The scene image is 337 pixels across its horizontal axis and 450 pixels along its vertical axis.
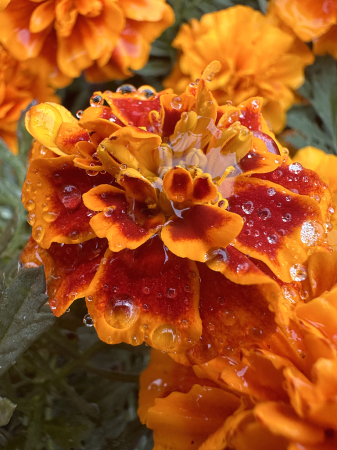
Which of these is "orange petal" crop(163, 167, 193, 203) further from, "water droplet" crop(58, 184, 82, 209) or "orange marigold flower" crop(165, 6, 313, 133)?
"orange marigold flower" crop(165, 6, 313, 133)

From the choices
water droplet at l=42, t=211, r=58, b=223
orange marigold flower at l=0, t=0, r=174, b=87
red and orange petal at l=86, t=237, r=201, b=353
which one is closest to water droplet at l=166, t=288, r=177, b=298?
red and orange petal at l=86, t=237, r=201, b=353

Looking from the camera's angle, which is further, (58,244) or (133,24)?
(133,24)

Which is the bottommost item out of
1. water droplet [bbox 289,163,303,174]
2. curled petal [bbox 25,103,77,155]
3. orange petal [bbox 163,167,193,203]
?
water droplet [bbox 289,163,303,174]

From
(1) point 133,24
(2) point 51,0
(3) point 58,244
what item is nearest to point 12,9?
(2) point 51,0

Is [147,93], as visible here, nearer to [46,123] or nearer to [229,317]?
[46,123]

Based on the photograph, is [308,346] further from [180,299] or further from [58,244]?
[58,244]

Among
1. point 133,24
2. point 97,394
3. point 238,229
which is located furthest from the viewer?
point 133,24

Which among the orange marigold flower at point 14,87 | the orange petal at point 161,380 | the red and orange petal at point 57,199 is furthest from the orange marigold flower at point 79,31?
the orange petal at point 161,380

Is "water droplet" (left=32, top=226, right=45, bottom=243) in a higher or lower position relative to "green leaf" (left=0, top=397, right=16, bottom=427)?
higher
